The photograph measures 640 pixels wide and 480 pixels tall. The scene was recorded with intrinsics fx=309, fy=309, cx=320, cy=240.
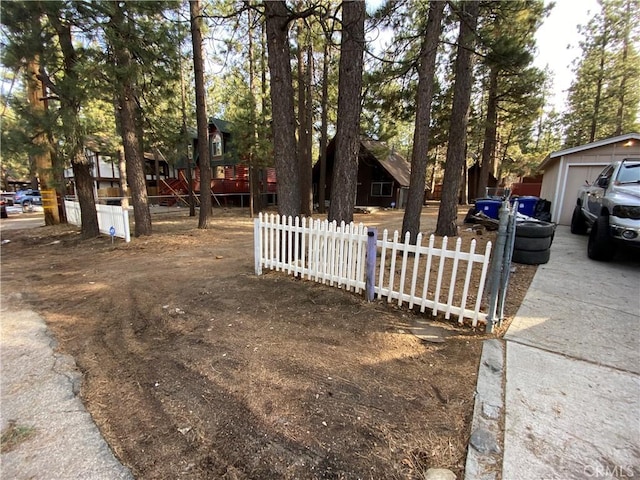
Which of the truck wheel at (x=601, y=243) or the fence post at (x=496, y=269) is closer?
the fence post at (x=496, y=269)

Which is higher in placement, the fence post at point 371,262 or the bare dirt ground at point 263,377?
the fence post at point 371,262

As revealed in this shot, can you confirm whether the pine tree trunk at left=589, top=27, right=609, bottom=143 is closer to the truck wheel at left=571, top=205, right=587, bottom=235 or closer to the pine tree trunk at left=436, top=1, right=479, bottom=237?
the truck wheel at left=571, top=205, right=587, bottom=235

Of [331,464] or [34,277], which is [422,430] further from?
[34,277]

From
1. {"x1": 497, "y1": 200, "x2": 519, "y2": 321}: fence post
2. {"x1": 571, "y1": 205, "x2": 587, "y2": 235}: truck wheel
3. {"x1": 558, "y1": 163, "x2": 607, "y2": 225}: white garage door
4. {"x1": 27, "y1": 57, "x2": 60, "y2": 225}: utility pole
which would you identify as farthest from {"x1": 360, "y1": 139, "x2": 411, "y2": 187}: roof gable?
{"x1": 497, "y1": 200, "x2": 519, "y2": 321}: fence post

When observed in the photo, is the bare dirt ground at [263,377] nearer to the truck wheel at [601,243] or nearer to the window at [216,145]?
the truck wheel at [601,243]

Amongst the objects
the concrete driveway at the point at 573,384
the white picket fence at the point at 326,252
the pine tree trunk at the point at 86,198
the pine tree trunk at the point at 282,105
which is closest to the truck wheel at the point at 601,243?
the concrete driveway at the point at 573,384

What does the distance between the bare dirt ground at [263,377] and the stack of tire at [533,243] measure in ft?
2.45

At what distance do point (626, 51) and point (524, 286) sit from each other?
25.4m

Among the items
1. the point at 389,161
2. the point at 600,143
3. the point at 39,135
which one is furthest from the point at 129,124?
the point at 389,161

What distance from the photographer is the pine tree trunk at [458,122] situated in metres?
7.56

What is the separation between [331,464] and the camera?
1808mm

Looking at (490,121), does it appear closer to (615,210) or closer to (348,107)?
(615,210)

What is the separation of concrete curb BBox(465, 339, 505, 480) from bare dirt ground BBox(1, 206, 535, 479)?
63mm

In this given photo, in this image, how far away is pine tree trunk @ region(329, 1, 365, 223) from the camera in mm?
5075
